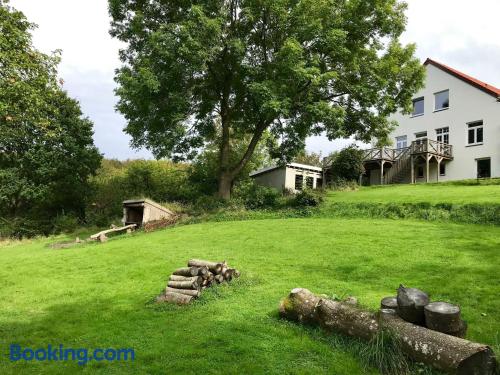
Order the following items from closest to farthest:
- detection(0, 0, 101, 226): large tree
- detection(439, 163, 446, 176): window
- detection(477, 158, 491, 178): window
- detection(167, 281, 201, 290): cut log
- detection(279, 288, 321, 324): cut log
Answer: detection(279, 288, 321, 324): cut log, detection(167, 281, 201, 290): cut log, detection(0, 0, 101, 226): large tree, detection(477, 158, 491, 178): window, detection(439, 163, 446, 176): window

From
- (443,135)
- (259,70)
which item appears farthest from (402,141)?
(259,70)

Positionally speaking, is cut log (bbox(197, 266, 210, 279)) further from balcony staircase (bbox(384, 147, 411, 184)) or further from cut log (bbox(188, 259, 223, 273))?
balcony staircase (bbox(384, 147, 411, 184))

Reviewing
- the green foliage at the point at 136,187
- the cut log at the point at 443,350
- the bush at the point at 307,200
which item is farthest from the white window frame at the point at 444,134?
the cut log at the point at 443,350

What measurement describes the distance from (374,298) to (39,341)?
226 inches

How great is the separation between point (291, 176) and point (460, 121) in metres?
13.2

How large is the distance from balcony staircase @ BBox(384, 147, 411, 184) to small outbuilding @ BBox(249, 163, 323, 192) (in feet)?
17.5

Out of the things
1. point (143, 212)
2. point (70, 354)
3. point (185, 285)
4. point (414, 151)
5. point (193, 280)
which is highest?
point (414, 151)

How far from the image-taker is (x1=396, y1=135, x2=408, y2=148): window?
3416cm

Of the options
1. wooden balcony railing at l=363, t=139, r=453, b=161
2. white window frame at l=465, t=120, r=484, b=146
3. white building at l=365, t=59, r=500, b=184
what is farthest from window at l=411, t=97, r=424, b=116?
white window frame at l=465, t=120, r=484, b=146

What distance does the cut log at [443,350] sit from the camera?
14.5ft

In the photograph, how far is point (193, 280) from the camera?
8.24 meters

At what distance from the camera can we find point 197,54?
19.3 metres

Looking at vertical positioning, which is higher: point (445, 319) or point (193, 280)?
point (445, 319)

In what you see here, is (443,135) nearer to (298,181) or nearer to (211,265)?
(298,181)
